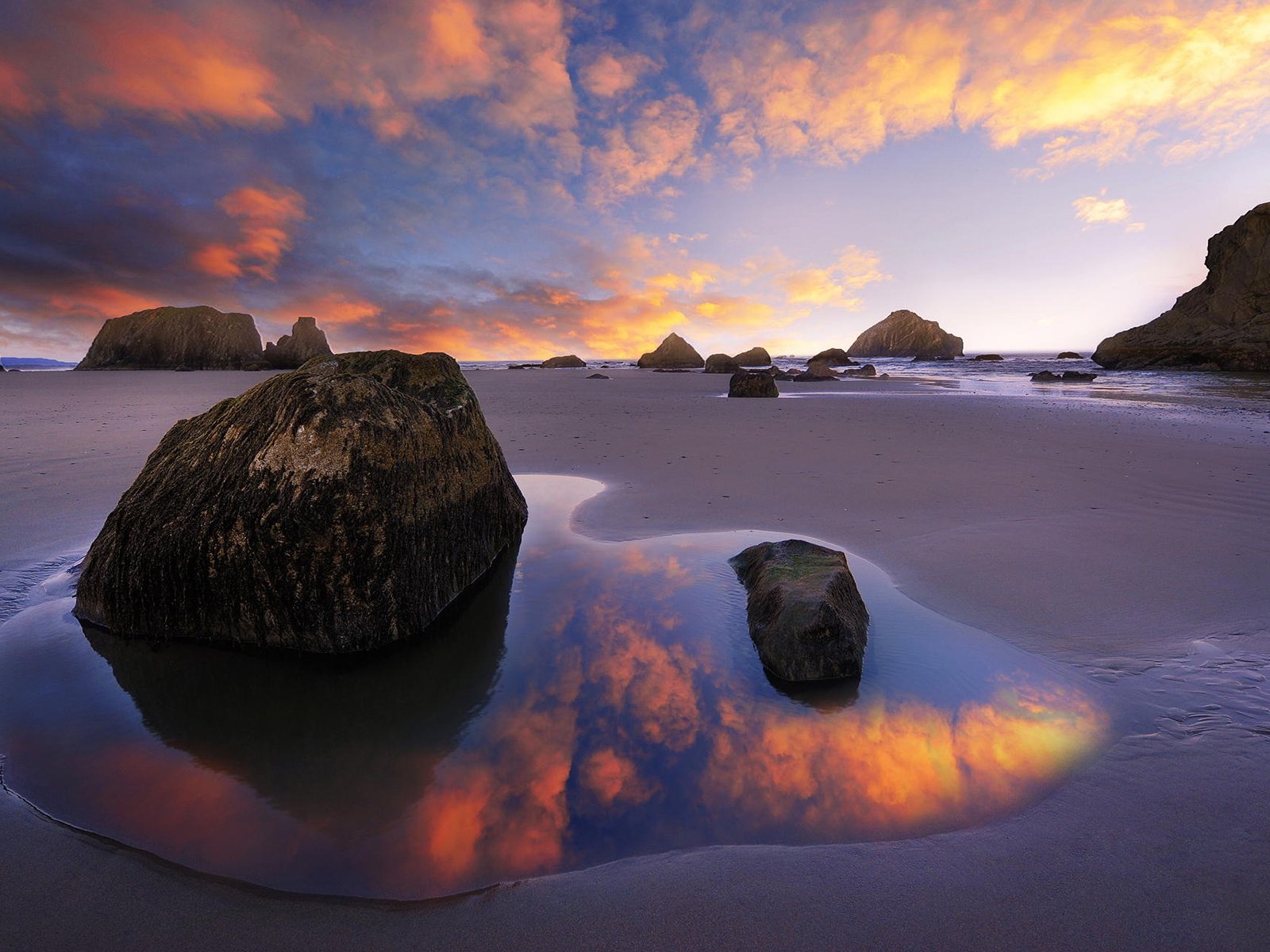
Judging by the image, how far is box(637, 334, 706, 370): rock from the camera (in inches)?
2852

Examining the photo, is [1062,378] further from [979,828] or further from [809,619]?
[979,828]

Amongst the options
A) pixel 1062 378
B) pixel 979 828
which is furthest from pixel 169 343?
pixel 1062 378

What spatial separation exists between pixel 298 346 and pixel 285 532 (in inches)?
3413

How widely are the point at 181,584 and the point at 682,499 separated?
4.54m

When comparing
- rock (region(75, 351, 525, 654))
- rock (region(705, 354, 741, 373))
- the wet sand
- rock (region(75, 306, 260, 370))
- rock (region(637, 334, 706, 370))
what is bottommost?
the wet sand

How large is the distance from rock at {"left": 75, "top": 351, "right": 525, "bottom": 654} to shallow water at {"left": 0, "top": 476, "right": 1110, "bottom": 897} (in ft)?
0.65

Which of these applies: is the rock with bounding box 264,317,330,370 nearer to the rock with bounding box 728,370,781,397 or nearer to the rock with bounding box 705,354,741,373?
the rock with bounding box 705,354,741,373

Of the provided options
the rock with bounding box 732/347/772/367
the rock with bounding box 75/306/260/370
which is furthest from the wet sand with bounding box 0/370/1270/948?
the rock with bounding box 75/306/260/370

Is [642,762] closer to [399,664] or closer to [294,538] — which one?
[399,664]

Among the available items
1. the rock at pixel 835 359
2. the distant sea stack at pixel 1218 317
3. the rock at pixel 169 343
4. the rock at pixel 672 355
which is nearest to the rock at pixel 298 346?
the rock at pixel 169 343

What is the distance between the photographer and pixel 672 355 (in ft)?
239

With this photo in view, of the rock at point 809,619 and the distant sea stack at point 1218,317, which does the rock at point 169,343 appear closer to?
the rock at point 809,619

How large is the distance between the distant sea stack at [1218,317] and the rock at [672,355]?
4337 centimetres

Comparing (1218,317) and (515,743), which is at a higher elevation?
(1218,317)
